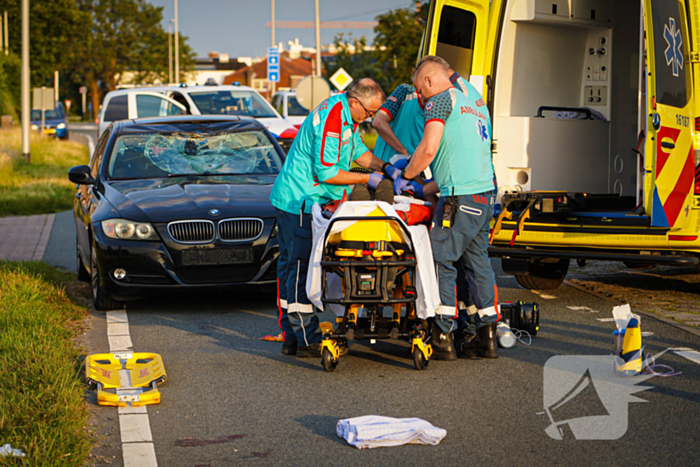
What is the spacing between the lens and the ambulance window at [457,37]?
841cm

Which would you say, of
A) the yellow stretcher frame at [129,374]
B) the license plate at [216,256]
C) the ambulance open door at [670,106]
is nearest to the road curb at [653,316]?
the ambulance open door at [670,106]

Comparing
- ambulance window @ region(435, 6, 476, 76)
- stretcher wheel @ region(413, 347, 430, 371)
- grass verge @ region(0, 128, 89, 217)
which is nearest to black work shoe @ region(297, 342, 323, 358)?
stretcher wheel @ region(413, 347, 430, 371)

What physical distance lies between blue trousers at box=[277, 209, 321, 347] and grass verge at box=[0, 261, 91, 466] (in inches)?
55.6

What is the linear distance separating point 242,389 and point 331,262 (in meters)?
0.91

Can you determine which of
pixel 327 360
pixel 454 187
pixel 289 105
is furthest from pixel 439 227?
pixel 289 105

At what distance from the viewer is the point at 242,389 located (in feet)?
17.9

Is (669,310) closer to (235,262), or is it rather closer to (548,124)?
(548,124)

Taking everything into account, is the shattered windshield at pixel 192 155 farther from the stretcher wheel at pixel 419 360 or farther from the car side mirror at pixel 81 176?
the stretcher wheel at pixel 419 360

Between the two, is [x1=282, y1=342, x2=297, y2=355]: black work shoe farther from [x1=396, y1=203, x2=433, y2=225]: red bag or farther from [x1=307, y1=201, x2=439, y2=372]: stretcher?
[x1=396, y1=203, x2=433, y2=225]: red bag

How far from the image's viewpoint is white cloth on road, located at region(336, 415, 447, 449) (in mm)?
4383

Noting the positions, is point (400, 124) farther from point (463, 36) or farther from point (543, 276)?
point (543, 276)

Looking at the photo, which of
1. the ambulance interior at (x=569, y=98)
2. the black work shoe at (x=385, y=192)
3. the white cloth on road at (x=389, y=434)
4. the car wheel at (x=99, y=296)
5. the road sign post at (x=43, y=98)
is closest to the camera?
the white cloth on road at (x=389, y=434)

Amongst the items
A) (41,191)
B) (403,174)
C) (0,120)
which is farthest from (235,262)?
(0,120)

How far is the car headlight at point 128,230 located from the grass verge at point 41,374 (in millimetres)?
723
